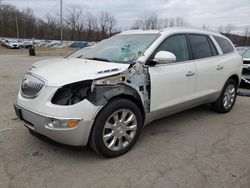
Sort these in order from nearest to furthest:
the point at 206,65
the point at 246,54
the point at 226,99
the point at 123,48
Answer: the point at 123,48 → the point at 206,65 → the point at 226,99 → the point at 246,54

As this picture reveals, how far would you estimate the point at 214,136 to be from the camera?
377 cm

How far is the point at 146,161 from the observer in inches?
116

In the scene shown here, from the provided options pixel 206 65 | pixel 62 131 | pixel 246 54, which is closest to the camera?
pixel 62 131

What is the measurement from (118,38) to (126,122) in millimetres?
1735

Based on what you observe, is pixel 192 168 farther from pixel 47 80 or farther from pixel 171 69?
pixel 47 80

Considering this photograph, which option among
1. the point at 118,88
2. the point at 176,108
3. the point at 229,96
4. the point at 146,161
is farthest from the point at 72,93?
the point at 229,96

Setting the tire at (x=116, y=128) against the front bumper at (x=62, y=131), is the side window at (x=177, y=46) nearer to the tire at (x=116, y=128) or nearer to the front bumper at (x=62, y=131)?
the tire at (x=116, y=128)

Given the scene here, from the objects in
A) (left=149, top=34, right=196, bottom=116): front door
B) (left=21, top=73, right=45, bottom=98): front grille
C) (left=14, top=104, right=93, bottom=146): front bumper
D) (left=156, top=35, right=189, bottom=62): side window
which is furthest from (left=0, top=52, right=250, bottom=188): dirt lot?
(left=156, top=35, right=189, bottom=62): side window

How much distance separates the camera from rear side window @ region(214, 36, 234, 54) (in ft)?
15.3

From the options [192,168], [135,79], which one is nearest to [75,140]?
[135,79]

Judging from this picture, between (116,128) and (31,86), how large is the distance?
120 cm

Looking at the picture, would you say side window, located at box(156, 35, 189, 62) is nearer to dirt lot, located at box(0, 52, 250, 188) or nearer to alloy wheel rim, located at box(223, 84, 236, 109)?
dirt lot, located at box(0, 52, 250, 188)

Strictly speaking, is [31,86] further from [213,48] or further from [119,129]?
[213,48]

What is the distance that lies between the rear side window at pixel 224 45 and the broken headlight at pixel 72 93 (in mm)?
3126
